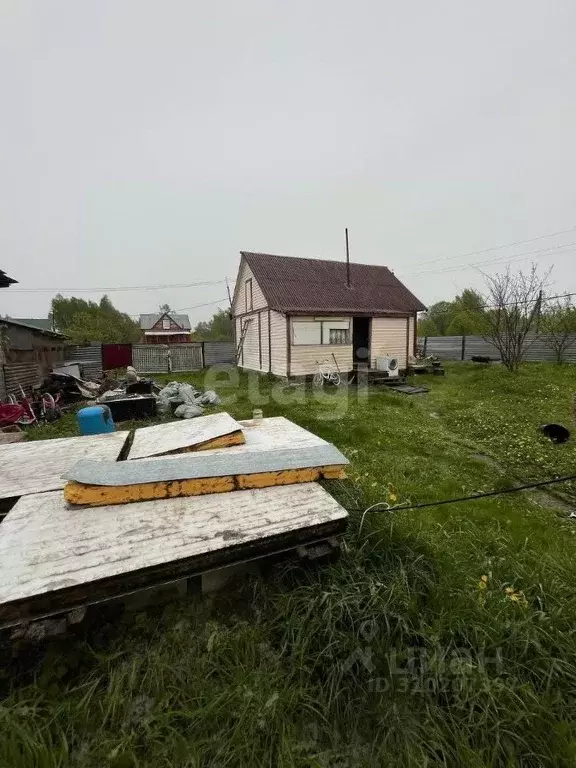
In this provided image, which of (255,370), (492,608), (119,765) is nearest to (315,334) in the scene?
(255,370)

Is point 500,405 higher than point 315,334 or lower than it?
lower

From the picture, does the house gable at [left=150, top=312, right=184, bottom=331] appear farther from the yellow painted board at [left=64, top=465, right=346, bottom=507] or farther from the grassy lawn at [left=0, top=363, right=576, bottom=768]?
the grassy lawn at [left=0, top=363, right=576, bottom=768]

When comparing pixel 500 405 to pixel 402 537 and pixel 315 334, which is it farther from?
pixel 402 537

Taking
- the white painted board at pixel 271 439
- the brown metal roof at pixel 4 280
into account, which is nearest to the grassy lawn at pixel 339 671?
the white painted board at pixel 271 439

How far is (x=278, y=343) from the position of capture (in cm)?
1244

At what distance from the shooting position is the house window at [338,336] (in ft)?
41.1

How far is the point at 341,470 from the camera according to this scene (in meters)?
2.52

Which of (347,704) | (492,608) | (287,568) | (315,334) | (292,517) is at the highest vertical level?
(315,334)

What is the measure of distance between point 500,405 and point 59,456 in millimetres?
8846

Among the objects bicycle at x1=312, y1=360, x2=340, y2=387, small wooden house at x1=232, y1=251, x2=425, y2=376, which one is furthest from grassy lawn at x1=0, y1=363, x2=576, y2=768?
small wooden house at x1=232, y1=251, x2=425, y2=376

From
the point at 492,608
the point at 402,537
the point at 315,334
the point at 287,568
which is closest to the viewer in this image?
the point at 492,608

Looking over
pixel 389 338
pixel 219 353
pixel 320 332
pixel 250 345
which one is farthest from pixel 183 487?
pixel 219 353

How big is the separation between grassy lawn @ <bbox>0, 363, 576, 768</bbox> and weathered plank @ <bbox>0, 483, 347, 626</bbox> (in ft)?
1.33

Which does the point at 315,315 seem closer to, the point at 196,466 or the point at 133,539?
the point at 196,466
